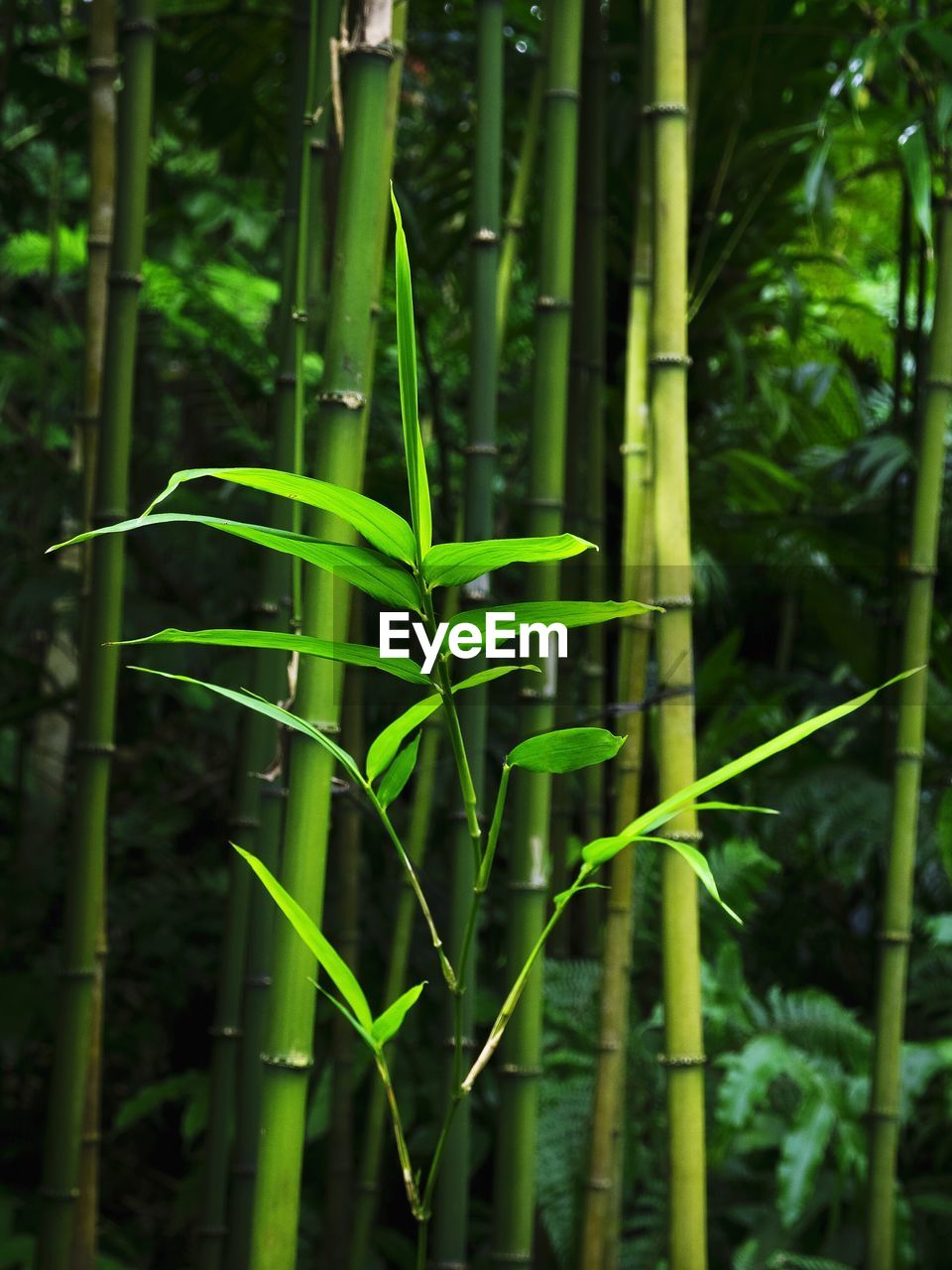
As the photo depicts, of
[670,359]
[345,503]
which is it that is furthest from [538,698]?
[345,503]

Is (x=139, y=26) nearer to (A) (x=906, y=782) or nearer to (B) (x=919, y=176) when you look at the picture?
(B) (x=919, y=176)

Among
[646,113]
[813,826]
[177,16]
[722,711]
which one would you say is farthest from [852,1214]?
[177,16]

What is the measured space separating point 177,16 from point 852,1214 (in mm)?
1496

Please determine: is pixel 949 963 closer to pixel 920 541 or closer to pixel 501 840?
pixel 501 840

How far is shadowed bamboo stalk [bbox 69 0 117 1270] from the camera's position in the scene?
0.89 metres

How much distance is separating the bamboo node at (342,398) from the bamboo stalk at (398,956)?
0.34 meters

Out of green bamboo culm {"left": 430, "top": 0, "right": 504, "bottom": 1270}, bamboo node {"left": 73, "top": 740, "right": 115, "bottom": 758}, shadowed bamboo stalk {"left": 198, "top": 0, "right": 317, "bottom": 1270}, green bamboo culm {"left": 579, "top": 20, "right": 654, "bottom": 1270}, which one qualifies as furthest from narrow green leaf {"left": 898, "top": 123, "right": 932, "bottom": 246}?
bamboo node {"left": 73, "top": 740, "right": 115, "bottom": 758}

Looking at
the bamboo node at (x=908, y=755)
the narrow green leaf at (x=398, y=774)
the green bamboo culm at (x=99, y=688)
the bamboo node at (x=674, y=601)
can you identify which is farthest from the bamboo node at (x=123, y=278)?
the bamboo node at (x=908, y=755)

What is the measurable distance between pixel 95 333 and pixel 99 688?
0.38 m

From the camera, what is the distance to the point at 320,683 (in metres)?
0.51

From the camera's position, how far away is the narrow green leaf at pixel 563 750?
0.38 meters

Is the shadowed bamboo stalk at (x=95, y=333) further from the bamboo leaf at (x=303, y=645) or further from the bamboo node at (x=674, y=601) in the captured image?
the bamboo leaf at (x=303, y=645)

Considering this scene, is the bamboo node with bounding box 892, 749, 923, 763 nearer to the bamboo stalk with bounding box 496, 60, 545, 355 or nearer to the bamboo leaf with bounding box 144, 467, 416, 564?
the bamboo stalk with bounding box 496, 60, 545, 355

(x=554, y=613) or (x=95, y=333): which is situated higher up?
(x=95, y=333)
